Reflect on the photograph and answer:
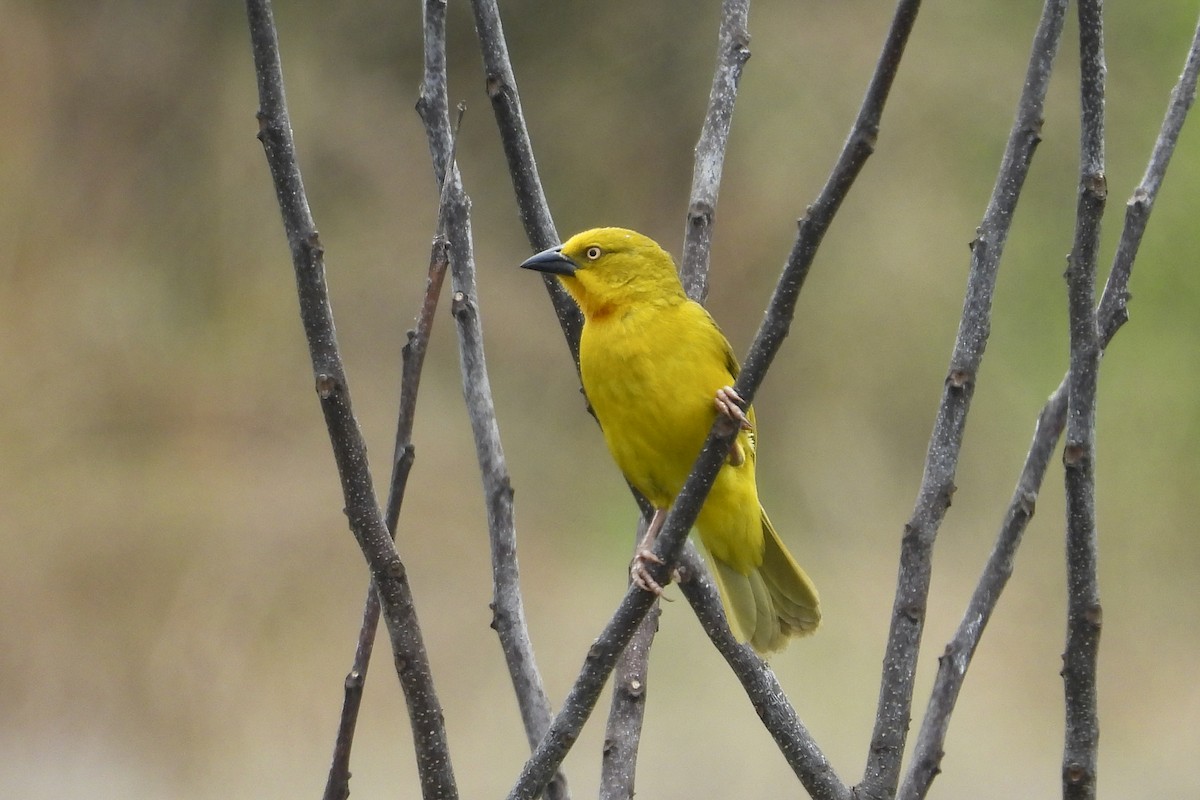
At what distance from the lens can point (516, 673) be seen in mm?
2086

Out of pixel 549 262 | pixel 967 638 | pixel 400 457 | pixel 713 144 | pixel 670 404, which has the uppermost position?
pixel 713 144

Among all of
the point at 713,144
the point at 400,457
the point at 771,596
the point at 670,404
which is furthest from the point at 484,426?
the point at 771,596

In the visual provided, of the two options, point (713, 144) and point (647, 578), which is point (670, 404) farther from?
point (647, 578)

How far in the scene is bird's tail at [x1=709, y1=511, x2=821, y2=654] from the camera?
9.04ft

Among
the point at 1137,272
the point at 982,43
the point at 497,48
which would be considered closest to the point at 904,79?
the point at 982,43

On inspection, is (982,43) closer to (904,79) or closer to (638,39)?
(904,79)

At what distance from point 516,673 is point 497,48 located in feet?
3.43

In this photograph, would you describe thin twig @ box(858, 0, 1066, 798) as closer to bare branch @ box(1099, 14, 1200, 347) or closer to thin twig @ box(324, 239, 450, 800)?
bare branch @ box(1099, 14, 1200, 347)

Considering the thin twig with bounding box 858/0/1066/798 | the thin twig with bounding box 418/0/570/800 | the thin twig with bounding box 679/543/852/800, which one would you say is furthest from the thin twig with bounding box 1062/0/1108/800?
the thin twig with bounding box 418/0/570/800

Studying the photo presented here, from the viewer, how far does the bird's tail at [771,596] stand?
276cm

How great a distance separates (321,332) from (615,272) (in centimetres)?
129

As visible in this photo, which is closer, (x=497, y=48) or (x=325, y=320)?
(x=325, y=320)

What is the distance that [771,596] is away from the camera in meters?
2.80

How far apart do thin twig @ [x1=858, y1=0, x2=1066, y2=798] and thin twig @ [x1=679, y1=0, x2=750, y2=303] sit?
2.17ft
